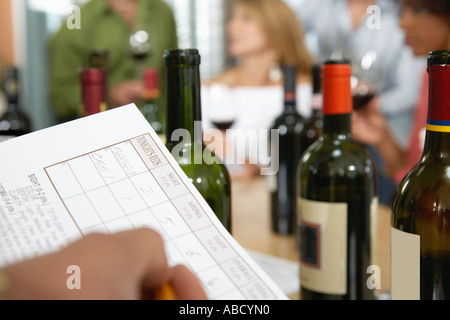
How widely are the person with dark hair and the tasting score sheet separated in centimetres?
143

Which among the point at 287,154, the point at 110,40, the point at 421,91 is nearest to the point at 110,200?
the point at 287,154

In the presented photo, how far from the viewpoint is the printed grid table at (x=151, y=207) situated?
356 millimetres

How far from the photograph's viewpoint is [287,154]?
3.66 ft

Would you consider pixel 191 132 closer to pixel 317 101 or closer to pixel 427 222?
pixel 427 222

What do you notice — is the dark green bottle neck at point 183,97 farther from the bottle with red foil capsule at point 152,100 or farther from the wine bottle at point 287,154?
the bottle with red foil capsule at point 152,100

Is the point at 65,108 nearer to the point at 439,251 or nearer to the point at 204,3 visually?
the point at 204,3

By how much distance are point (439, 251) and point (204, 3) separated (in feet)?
9.47

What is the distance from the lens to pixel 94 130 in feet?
1.44

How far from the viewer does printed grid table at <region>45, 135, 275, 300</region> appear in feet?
1.17

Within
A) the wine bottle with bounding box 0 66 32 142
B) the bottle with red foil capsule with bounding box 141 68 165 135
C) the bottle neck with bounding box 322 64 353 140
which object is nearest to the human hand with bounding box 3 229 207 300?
the bottle neck with bounding box 322 64 353 140

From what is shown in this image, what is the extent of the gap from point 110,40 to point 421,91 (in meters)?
1.85

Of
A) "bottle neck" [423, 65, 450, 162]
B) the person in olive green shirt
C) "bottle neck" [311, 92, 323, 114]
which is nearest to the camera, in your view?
"bottle neck" [423, 65, 450, 162]

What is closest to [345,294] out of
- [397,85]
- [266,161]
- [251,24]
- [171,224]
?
[171,224]

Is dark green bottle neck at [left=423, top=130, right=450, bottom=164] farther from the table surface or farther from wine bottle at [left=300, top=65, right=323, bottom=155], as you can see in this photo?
wine bottle at [left=300, top=65, right=323, bottom=155]
